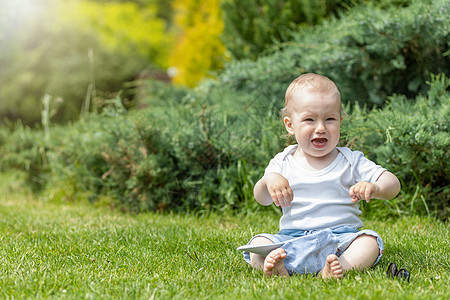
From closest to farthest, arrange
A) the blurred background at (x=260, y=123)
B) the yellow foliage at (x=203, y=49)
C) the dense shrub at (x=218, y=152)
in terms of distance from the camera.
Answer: the dense shrub at (x=218, y=152), the blurred background at (x=260, y=123), the yellow foliage at (x=203, y=49)

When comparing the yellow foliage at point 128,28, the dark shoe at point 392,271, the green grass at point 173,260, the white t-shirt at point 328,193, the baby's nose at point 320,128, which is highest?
the yellow foliage at point 128,28

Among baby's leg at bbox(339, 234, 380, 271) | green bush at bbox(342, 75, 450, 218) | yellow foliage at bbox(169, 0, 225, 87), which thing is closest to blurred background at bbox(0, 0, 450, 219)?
green bush at bbox(342, 75, 450, 218)

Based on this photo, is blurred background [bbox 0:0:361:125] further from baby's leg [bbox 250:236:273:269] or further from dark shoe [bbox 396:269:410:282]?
dark shoe [bbox 396:269:410:282]

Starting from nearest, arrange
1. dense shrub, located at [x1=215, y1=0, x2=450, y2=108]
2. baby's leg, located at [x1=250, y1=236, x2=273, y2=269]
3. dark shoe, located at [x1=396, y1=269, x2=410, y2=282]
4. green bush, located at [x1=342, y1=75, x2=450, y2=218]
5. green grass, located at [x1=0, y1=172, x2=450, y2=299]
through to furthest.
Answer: green grass, located at [x1=0, y1=172, x2=450, y2=299] < dark shoe, located at [x1=396, y1=269, x2=410, y2=282] < baby's leg, located at [x1=250, y1=236, x2=273, y2=269] < green bush, located at [x1=342, y1=75, x2=450, y2=218] < dense shrub, located at [x1=215, y1=0, x2=450, y2=108]

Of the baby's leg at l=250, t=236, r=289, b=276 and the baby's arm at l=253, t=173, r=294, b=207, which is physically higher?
the baby's arm at l=253, t=173, r=294, b=207

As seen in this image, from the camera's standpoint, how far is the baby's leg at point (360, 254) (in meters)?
2.19

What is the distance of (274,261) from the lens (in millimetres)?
2156

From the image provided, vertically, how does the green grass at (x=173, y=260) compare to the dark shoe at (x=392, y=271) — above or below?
below

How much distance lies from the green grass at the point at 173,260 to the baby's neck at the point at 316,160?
0.56m

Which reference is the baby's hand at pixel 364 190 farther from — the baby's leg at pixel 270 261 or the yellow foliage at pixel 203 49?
the yellow foliage at pixel 203 49

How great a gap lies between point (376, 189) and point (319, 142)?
37cm

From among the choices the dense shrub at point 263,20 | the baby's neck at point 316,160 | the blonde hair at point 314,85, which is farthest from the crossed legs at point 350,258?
the dense shrub at point 263,20

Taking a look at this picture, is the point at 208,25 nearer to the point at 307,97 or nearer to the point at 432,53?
the point at 432,53

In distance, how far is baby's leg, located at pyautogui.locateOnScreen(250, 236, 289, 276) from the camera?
2158mm
